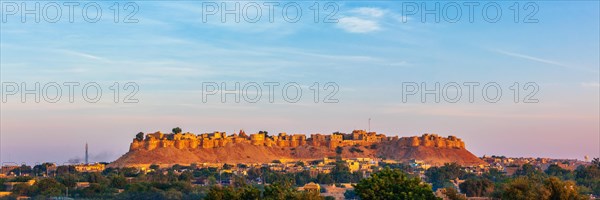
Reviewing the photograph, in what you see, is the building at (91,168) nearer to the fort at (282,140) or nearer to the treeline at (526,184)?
the fort at (282,140)

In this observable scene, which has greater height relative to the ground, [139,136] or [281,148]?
[139,136]

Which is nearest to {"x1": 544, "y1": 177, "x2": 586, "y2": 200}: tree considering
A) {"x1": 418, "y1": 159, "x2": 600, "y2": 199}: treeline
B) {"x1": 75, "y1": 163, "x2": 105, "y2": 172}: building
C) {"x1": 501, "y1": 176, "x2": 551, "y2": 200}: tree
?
{"x1": 418, "y1": 159, "x2": 600, "y2": 199}: treeline

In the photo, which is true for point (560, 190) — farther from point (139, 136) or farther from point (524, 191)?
point (139, 136)

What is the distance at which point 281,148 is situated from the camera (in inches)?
7077

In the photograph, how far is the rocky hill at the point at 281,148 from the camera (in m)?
162

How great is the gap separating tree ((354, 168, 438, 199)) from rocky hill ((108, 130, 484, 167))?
120127 mm

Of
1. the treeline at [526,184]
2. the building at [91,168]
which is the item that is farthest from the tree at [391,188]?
the building at [91,168]

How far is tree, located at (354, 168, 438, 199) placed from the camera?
121 feet

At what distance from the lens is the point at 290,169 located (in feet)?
438

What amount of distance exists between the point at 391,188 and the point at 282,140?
146 meters

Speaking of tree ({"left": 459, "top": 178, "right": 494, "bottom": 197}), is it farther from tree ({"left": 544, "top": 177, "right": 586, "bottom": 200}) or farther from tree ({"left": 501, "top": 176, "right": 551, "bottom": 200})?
tree ({"left": 544, "top": 177, "right": 586, "bottom": 200})

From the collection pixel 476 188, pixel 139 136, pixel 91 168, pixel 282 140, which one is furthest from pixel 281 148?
pixel 476 188

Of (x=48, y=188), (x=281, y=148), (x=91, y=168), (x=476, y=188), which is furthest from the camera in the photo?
(x=281, y=148)

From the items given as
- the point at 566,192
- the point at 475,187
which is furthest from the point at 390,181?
the point at 475,187
